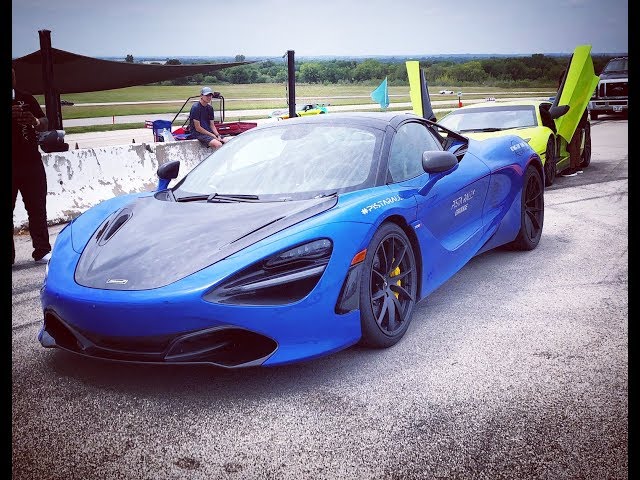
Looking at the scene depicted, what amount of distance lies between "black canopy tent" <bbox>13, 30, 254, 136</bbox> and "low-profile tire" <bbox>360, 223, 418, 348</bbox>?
6482 millimetres

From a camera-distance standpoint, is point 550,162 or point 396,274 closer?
point 396,274

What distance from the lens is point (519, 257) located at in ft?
18.7

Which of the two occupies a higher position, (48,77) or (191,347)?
(48,77)

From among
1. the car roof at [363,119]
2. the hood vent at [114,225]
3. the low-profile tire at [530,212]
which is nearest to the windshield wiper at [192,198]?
the hood vent at [114,225]

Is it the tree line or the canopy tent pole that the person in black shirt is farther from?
the tree line

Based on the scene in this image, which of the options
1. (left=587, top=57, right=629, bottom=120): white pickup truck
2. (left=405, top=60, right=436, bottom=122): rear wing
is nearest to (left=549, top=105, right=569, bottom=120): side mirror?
(left=405, top=60, right=436, bottom=122): rear wing

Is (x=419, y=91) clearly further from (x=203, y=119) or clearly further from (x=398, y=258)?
(x=398, y=258)

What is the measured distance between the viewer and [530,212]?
5.81 meters

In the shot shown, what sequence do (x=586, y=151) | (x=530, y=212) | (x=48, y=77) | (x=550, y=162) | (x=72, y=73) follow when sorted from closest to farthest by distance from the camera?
1. (x=530, y=212)
2. (x=48, y=77)
3. (x=550, y=162)
4. (x=72, y=73)
5. (x=586, y=151)

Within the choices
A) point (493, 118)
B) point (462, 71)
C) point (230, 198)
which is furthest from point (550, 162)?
point (462, 71)

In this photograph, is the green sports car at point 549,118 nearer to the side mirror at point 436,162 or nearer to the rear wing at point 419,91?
the rear wing at point 419,91

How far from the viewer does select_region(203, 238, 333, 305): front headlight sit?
2.96 meters

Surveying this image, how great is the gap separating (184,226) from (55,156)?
5.09 meters

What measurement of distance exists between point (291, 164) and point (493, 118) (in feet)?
19.8
